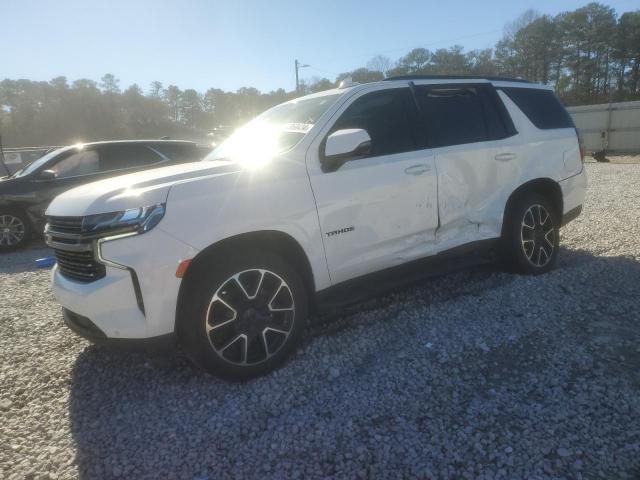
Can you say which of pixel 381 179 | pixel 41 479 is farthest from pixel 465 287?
pixel 41 479

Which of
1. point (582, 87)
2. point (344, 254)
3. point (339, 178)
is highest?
point (582, 87)

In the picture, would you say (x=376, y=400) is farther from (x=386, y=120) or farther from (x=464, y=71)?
(x=464, y=71)

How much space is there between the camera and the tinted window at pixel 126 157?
738cm

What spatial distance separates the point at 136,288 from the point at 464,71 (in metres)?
54.5

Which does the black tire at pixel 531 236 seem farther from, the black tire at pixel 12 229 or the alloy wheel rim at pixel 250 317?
the black tire at pixel 12 229

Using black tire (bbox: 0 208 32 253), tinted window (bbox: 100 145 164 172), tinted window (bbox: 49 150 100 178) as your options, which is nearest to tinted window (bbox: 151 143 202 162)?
tinted window (bbox: 100 145 164 172)

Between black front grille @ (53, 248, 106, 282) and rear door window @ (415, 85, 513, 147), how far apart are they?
2.62m

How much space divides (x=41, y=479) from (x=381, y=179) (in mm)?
2656

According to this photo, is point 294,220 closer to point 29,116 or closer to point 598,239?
point 598,239

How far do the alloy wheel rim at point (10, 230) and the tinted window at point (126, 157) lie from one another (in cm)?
169

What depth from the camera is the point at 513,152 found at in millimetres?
3994

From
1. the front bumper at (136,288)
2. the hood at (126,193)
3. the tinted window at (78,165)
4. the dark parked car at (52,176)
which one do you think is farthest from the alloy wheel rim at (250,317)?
the tinted window at (78,165)

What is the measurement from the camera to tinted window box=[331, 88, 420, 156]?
127 inches

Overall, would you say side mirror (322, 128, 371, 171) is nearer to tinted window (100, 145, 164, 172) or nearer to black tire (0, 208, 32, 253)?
tinted window (100, 145, 164, 172)
